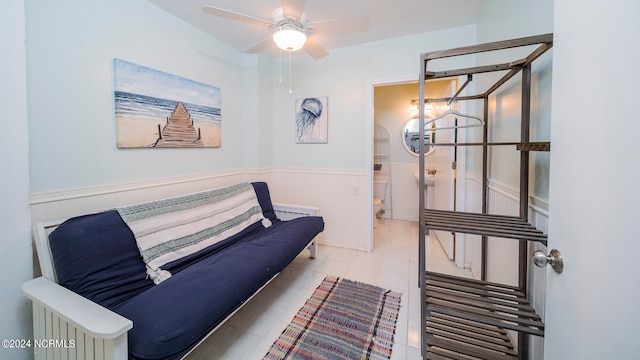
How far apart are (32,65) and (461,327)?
113 inches

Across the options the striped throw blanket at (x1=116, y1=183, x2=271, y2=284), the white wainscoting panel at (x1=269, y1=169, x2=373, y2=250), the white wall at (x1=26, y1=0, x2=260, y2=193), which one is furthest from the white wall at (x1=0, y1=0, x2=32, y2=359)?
the white wainscoting panel at (x1=269, y1=169, x2=373, y2=250)

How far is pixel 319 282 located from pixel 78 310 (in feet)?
5.59

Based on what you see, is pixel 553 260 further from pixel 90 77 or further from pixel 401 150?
pixel 401 150

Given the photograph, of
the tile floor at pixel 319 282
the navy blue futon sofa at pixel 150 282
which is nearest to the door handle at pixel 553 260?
the tile floor at pixel 319 282

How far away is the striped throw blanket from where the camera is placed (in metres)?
1.63

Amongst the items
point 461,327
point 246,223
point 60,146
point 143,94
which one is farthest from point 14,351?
point 461,327

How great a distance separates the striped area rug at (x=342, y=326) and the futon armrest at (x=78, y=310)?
89cm

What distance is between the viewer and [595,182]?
0.60 m

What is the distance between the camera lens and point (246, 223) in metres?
2.45

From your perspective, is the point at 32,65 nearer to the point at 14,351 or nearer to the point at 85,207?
the point at 85,207

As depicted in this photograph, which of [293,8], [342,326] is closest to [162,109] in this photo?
[293,8]

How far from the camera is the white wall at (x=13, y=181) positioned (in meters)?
1.25

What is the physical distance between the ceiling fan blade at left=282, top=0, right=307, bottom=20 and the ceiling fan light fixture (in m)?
0.09

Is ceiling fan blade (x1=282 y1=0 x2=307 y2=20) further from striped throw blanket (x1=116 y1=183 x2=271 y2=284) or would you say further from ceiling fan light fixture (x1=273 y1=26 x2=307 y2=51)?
striped throw blanket (x1=116 y1=183 x2=271 y2=284)
